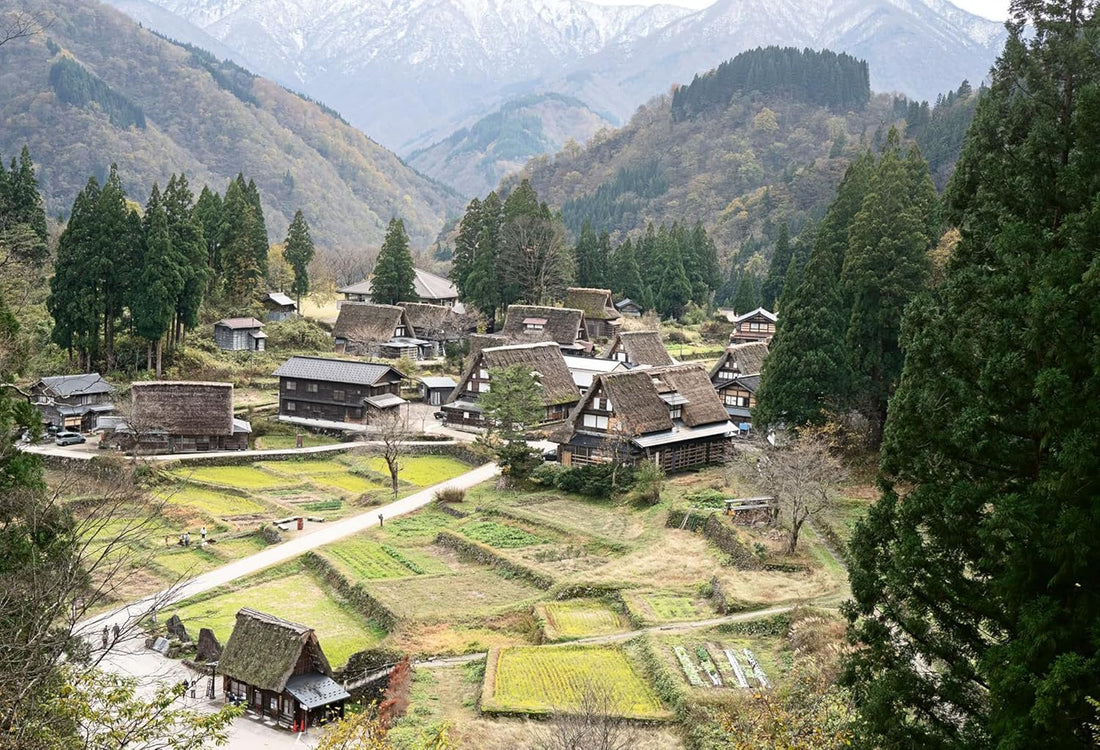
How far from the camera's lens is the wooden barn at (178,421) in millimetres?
40344

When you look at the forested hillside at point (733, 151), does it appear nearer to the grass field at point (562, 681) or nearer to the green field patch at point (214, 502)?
the green field patch at point (214, 502)

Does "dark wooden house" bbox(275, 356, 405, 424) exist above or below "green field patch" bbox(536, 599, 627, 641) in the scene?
above

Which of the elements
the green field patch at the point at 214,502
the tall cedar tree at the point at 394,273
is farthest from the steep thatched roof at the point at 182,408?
the tall cedar tree at the point at 394,273

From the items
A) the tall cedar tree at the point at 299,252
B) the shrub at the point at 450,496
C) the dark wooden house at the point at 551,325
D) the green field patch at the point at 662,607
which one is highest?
the tall cedar tree at the point at 299,252

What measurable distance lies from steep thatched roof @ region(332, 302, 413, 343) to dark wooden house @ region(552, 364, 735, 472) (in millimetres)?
22236

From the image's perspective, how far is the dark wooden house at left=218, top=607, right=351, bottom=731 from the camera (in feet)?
67.7

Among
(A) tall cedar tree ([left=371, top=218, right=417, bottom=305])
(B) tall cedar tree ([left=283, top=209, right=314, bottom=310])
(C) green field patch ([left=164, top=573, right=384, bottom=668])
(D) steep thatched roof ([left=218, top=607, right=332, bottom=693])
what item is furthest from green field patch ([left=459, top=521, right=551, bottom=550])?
(B) tall cedar tree ([left=283, top=209, right=314, bottom=310])

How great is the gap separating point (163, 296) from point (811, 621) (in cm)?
3475

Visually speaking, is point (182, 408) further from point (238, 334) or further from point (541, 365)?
point (541, 365)

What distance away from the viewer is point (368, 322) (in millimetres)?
58469

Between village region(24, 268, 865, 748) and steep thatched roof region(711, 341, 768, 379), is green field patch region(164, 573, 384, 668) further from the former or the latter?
steep thatched roof region(711, 341, 768, 379)

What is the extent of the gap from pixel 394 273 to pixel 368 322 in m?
5.06

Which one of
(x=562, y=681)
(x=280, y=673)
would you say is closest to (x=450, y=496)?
(x=280, y=673)

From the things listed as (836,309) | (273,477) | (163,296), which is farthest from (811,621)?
(163,296)
